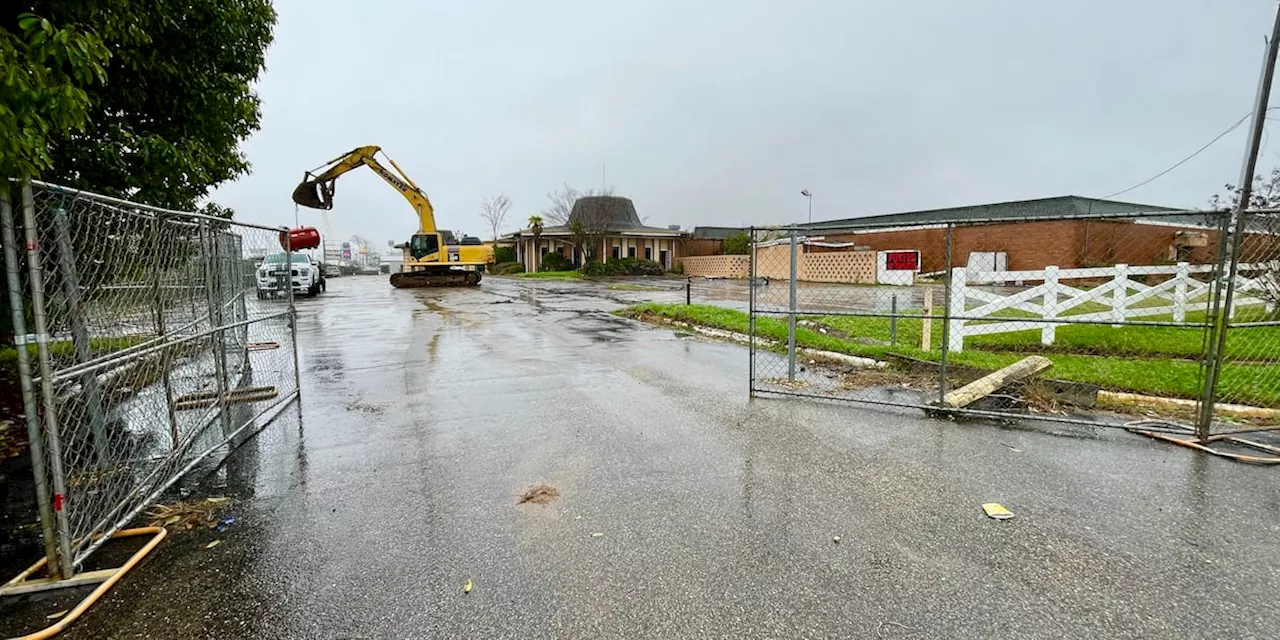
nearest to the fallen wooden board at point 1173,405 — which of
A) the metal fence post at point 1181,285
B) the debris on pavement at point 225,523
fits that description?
the metal fence post at point 1181,285

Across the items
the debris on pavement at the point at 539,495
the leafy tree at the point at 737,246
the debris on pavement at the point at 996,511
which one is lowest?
the debris on pavement at the point at 996,511

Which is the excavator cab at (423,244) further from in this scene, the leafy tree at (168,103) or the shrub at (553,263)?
the leafy tree at (168,103)

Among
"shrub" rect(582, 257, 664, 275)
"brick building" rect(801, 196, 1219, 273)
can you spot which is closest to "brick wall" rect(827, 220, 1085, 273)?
"brick building" rect(801, 196, 1219, 273)

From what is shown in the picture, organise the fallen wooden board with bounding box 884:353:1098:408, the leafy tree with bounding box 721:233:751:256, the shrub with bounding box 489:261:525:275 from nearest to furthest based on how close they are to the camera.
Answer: the fallen wooden board with bounding box 884:353:1098:408 → the leafy tree with bounding box 721:233:751:256 → the shrub with bounding box 489:261:525:275

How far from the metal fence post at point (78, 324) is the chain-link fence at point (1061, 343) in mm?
5436

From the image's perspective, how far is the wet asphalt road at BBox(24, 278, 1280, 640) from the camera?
2605 mm

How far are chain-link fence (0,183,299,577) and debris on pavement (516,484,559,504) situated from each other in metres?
2.30

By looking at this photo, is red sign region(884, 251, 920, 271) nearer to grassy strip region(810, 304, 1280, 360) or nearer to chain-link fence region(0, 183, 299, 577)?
grassy strip region(810, 304, 1280, 360)

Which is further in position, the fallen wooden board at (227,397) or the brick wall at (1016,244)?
the brick wall at (1016,244)

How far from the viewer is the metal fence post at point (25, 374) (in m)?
2.56

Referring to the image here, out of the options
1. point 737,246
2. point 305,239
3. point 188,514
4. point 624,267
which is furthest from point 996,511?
point 624,267

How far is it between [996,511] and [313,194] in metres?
22.3

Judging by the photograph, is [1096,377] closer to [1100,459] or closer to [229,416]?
[1100,459]

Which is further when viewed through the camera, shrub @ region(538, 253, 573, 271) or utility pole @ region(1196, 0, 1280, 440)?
shrub @ region(538, 253, 573, 271)
